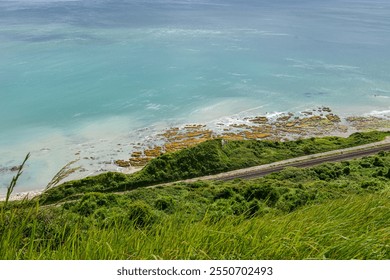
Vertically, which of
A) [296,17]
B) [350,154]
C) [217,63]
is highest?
[296,17]

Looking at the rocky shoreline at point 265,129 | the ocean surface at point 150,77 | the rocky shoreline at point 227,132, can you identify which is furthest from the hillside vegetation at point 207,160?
the ocean surface at point 150,77

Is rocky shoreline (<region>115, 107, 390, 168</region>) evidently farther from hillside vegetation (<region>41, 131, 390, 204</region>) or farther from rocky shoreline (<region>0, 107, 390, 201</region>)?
hillside vegetation (<region>41, 131, 390, 204</region>)

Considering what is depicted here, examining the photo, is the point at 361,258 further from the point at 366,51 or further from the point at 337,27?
the point at 337,27

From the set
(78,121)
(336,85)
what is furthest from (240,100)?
(78,121)

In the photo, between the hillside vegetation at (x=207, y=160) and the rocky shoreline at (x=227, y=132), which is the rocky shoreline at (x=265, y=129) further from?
the hillside vegetation at (x=207, y=160)

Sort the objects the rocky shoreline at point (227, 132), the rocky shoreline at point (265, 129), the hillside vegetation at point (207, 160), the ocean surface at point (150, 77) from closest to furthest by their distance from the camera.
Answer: the hillside vegetation at point (207, 160) → the rocky shoreline at point (227, 132) → the rocky shoreline at point (265, 129) → the ocean surface at point (150, 77)

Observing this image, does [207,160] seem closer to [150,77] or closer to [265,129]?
[265,129]

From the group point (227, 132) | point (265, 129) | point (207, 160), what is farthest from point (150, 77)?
point (207, 160)
